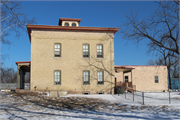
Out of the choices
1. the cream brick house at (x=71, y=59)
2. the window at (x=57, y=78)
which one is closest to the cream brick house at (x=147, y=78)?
the cream brick house at (x=71, y=59)

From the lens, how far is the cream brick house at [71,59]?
23562mm

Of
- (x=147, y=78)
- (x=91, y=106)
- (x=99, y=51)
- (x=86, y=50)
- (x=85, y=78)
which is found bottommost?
(x=91, y=106)

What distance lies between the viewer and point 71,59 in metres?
24.1

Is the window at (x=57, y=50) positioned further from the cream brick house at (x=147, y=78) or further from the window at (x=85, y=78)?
the cream brick house at (x=147, y=78)

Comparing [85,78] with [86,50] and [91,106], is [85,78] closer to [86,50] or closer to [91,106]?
[86,50]

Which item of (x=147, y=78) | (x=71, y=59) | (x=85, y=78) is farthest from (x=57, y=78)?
(x=147, y=78)

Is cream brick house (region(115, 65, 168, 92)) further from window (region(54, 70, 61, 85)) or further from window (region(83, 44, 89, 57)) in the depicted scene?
window (region(54, 70, 61, 85))

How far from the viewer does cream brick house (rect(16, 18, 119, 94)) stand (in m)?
23.6

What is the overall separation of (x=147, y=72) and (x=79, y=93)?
1492cm

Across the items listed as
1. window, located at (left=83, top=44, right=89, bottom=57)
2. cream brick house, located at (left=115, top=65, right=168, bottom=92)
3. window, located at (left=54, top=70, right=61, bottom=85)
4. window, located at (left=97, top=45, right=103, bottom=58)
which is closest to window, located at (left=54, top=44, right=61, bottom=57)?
window, located at (left=54, top=70, right=61, bottom=85)

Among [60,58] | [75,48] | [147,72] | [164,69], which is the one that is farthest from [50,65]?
[164,69]

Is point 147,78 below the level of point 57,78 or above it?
below

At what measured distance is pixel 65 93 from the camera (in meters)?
22.2

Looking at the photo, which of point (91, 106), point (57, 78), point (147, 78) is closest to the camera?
point (91, 106)
